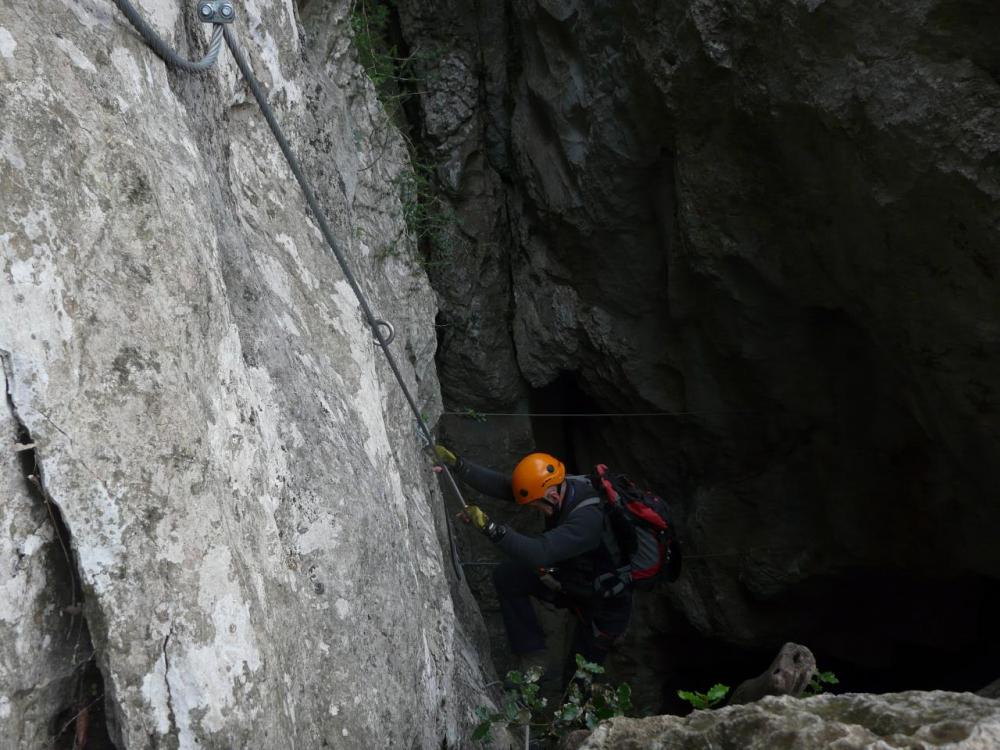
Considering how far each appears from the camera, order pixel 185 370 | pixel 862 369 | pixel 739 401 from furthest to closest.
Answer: pixel 739 401 → pixel 862 369 → pixel 185 370

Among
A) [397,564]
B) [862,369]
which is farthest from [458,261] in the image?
[397,564]

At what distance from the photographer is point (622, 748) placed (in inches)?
72.7

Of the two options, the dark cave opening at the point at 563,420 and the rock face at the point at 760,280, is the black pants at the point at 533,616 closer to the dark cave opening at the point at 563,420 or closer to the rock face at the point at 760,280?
the rock face at the point at 760,280

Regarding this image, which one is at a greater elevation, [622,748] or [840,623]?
[622,748]

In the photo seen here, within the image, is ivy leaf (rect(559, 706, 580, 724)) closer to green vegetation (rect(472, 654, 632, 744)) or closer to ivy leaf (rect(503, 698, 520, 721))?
green vegetation (rect(472, 654, 632, 744))

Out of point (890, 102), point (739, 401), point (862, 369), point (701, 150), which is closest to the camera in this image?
point (890, 102)

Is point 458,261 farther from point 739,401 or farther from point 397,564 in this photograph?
point 397,564

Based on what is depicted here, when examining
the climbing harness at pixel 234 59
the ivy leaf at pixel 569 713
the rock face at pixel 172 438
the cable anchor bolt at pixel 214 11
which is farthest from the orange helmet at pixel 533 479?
the cable anchor bolt at pixel 214 11

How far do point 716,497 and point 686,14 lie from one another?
153 inches

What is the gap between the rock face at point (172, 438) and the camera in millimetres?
1554

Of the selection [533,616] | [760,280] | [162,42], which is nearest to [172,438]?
[162,42]

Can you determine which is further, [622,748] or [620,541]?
[620,541]

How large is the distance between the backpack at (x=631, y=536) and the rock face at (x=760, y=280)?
1.64 m

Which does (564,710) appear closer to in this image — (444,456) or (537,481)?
(537,481)
